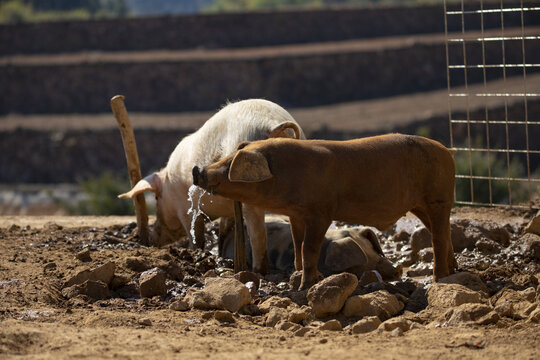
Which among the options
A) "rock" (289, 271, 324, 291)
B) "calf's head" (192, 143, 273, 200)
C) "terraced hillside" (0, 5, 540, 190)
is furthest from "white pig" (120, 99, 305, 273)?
"terraced hillside" (0, 5, 540, 190)

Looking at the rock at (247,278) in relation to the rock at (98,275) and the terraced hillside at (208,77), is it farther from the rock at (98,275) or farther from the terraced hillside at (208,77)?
the terraced hillside at (208,77)

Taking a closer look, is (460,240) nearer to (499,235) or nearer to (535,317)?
(499,235)

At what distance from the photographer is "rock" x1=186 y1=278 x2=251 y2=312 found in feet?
21.2

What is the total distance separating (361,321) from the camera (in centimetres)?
590

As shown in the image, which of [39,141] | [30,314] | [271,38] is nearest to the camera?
[30,314]

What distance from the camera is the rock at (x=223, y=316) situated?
20.4 feet

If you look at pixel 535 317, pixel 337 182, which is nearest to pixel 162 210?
pixel 337 182

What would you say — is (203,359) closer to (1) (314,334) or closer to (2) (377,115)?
(1) (314,334)

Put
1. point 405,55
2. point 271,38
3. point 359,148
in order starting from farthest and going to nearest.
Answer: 1. point 271,38
2. point 405,55
3. point 359,148

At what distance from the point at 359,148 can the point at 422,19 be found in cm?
4336

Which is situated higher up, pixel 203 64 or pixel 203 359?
pixel 203 64

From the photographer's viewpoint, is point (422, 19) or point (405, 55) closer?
point (405, 55)

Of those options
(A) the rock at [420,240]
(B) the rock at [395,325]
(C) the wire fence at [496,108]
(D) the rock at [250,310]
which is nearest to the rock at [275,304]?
(D) the rock at [250,310]

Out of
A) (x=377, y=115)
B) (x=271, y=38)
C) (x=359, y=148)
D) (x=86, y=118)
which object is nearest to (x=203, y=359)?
(x=359, y=148)
